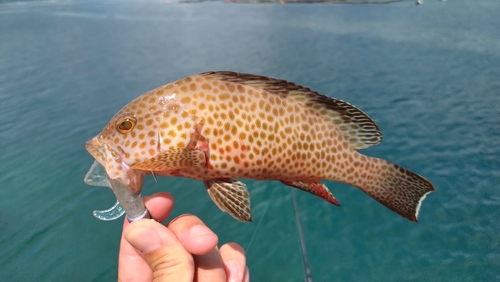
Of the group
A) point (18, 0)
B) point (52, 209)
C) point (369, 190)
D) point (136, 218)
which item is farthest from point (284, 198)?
point (18, 0)

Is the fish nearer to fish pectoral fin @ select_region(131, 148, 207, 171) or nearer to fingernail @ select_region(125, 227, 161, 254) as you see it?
fish pectoral fin @ select_region(131, 148, 207, 171)

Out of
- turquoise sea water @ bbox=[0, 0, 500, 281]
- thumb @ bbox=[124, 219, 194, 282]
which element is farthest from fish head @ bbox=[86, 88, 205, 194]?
turquoise sea water @ bbox=[0, 0, 500, 281]

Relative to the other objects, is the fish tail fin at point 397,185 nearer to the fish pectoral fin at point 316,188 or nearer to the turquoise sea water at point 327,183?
the fish pectoral fin at point 316,188

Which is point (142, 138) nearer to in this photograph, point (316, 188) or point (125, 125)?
point (125, 125)

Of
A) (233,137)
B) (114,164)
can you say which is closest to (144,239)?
(114,164)

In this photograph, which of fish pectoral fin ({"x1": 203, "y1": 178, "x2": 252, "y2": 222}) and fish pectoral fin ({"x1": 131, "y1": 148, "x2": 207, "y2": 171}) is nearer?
fish pectoral fin ({"x1": 131, "y1": 148, "x2": 207, "y2": 171})

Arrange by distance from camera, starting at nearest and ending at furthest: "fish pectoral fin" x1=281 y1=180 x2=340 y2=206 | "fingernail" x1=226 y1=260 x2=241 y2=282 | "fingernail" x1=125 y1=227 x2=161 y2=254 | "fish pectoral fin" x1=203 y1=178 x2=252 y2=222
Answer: "fingernail" x1=125 y1=227 x2=161 y2=254
"fish pectoral fin" x1=203 y1=178 x2=252 y2=222
"fish pectoral fin" x1=281 y1=180 x2=340 y2=206
"fingernail" x1=226 y1=260 x2=241 y2=282

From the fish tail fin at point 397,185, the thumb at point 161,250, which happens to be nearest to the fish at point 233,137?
the fish tail fin at point 397,185
